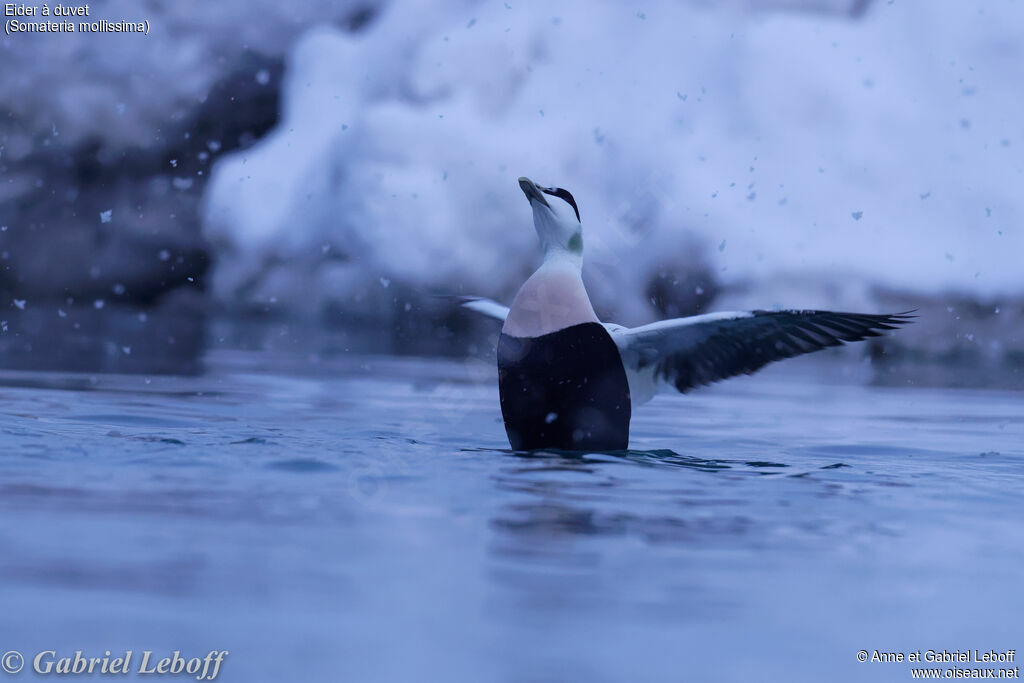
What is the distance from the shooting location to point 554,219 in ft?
22.0

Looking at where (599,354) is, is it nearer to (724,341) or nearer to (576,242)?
(724,341)

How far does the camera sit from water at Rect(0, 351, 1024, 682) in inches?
103

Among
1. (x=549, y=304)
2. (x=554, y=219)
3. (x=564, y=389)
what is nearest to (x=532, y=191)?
(x=554, y=219)

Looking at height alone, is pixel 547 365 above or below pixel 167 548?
above

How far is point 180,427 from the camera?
706 centimetres

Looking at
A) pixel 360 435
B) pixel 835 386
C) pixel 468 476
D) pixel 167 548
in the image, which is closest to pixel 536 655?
pixel 167 548

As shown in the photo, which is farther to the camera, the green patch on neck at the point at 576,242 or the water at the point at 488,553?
the green patch on neck at the point at 576,242

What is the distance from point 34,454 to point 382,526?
2.19 meters

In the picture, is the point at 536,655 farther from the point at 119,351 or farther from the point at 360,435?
the point at 119,351

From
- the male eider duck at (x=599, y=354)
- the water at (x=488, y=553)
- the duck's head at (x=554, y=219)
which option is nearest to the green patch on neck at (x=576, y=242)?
the duck's head at (x=554, y=219)

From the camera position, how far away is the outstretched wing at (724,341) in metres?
6.02

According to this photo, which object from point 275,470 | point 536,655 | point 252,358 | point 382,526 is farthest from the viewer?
point 252,358

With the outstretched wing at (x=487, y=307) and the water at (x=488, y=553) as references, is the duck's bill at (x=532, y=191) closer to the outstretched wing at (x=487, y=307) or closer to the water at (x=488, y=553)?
the outstretched wing at (x=487, y=307)

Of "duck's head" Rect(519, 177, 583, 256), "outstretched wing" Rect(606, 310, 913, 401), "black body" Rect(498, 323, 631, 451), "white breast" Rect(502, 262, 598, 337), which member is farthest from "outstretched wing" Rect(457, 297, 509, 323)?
"outstretched wing" Rect(606, 310, 913, 401)
